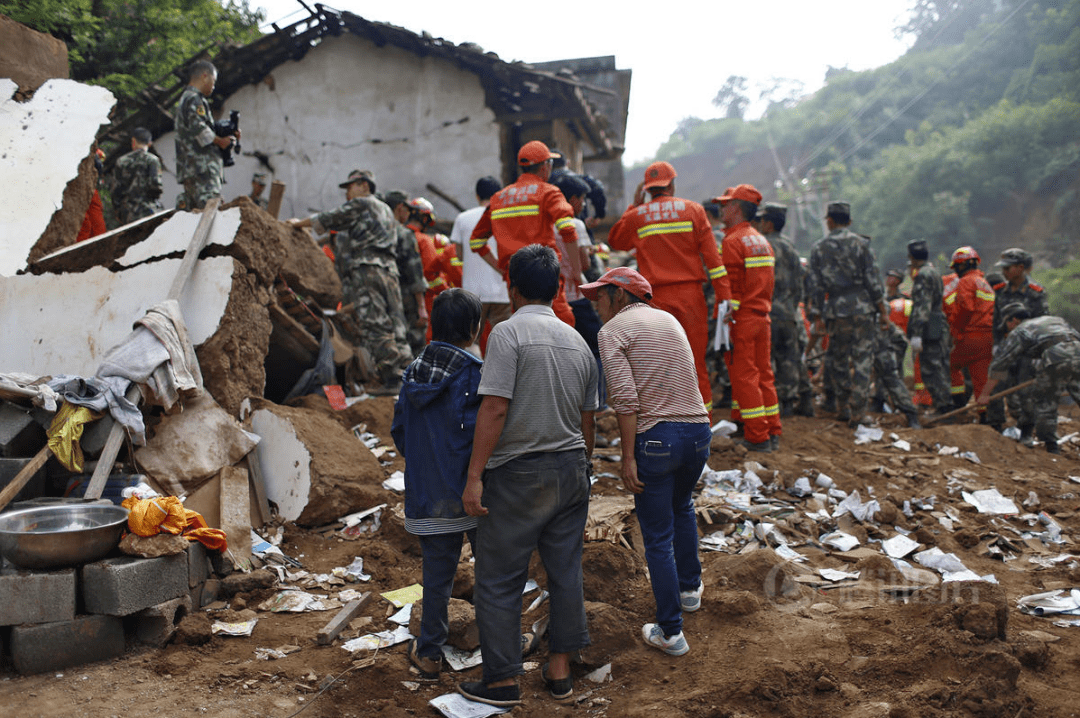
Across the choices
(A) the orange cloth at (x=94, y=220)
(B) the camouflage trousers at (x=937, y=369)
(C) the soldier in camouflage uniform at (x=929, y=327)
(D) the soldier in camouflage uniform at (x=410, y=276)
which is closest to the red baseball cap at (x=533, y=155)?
(D) the soldier in camouflage uniform at (x=410, y=276)

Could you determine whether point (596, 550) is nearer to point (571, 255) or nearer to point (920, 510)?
point (571, 255)

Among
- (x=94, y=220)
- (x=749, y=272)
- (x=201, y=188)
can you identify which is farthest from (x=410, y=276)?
(x=749, y=272)

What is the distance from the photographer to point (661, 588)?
3.48 m

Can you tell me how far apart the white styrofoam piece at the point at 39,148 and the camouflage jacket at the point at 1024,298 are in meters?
9.55

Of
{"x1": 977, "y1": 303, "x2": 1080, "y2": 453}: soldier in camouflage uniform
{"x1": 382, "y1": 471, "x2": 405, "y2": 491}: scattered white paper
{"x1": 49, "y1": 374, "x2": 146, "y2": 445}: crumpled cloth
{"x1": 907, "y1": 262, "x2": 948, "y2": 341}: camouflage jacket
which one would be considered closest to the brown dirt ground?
{"x1": 382, "y1": 471, "x2": 405, "y2": 491}: scattered white paper

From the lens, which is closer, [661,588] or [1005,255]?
[661,588]

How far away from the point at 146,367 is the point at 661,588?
3398 mm

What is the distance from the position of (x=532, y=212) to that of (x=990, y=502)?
169 inches

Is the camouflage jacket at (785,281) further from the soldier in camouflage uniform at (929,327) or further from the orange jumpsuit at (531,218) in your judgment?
the orange jumpsuit at (531,218)

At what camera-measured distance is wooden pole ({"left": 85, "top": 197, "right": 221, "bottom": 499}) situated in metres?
4.38

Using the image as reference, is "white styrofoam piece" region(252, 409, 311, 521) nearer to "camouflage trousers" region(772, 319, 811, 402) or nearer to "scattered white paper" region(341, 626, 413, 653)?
"scattered white paper" region(341, 626, 413, 653)

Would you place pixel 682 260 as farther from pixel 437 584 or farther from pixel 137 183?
pixel 137 183

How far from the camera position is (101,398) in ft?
14.9

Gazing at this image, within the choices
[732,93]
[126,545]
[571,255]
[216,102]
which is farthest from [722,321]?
[732,93]
